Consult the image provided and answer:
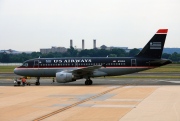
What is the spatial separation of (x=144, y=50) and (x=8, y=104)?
2443 centimetres

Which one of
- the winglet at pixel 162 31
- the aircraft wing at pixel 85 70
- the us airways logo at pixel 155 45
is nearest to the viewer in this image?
the aircraft wing at pixel 85 70

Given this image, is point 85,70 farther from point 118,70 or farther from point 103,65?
point 118,70

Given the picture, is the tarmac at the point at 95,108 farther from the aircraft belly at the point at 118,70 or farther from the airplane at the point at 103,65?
the aircraft belly at the point at 118,70

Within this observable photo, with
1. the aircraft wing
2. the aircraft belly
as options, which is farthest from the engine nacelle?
the aircraft belly

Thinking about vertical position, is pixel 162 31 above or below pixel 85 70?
above

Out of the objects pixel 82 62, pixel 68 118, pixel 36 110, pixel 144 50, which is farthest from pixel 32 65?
pixel 68 118

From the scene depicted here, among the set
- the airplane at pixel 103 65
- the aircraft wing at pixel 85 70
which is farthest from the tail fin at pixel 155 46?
the aircraft wing at pixel 85 70

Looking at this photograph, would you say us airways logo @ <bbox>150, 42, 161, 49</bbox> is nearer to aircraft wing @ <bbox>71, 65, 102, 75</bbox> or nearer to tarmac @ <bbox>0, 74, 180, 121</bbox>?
aircraft wing @ <bbox>71, 65, 102, 75</bbox>

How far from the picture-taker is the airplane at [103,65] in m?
47.6

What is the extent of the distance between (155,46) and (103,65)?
663 cm

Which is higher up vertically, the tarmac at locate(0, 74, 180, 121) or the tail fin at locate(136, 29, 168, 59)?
the tail fin at locate(136, 29, 168, 59)

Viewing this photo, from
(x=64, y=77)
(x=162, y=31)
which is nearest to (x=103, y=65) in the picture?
(x=64, y=77)

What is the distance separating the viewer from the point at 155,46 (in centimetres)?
4884

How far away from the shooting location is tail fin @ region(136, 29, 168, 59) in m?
48.4
